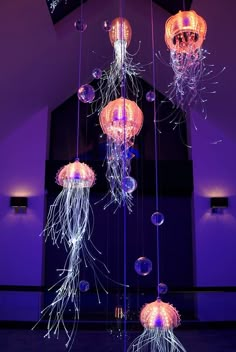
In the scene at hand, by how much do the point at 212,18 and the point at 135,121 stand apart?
208 centimetres

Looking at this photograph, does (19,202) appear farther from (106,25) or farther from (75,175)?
(106,25)

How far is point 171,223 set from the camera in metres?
7.42

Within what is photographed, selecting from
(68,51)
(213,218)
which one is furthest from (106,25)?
(213,218)

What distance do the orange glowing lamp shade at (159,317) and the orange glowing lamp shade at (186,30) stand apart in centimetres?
200

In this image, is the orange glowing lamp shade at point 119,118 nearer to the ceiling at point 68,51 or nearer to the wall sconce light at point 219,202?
the ceiling at point 68,51

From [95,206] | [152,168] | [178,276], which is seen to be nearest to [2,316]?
[95,206]

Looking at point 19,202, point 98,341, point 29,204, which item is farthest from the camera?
point 29,204

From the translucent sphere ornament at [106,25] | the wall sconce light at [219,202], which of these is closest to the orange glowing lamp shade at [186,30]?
the translucent sphere ornament at [106,25]

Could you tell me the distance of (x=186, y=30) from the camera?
3025 millimetres

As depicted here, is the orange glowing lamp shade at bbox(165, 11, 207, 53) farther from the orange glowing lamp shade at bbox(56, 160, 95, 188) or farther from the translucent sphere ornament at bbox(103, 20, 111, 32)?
the orange glowing lamp shade at bbox(56, 160, 95, 188)

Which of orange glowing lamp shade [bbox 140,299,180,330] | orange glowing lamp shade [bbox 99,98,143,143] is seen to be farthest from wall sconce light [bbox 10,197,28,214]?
orange glowing lamp shade [bbox 140,299,180,330]

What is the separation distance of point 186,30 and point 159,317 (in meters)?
2.15

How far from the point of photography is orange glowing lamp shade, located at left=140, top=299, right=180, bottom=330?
2559mm

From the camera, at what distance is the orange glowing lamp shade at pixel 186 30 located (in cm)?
301
